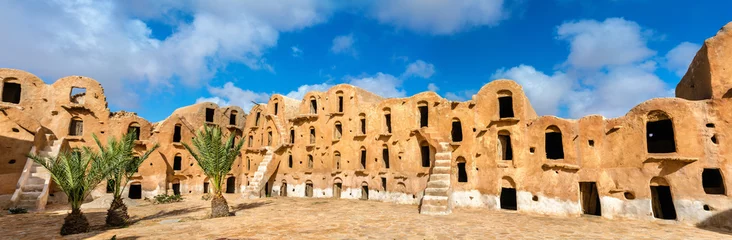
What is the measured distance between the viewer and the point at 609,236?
15539 mm

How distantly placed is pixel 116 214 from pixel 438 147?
20.5m

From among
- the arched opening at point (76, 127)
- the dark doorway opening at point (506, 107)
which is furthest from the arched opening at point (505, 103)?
the arched opening at point (76, 127)

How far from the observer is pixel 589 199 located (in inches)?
882

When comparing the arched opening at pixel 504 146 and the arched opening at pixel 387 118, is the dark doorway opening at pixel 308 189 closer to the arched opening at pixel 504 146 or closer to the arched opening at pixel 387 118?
the arched opening at pixel 387 118

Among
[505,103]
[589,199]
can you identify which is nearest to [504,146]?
[505,103]

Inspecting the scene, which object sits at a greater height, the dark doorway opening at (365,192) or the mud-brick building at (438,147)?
the mud-brick building at (438,147)

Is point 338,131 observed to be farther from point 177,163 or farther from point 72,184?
point 72,184

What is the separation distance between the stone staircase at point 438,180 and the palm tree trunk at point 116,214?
56.5 ft

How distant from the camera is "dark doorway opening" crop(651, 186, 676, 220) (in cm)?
1981

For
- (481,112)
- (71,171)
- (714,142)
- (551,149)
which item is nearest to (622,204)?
(714,142)

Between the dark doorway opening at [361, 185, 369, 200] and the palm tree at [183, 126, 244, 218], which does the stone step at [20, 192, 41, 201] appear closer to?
the palm tree at [183, 126, 244, 218]

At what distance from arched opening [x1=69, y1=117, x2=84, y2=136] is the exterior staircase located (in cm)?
448

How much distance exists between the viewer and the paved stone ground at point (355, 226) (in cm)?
1577

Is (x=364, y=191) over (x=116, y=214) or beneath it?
Result: beneath
